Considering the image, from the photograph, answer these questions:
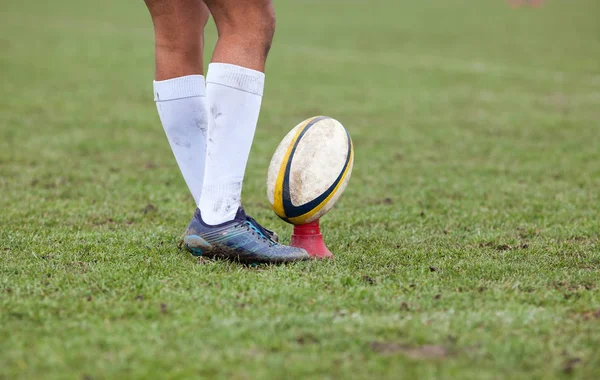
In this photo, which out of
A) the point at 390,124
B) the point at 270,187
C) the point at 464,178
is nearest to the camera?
the point at 270,187

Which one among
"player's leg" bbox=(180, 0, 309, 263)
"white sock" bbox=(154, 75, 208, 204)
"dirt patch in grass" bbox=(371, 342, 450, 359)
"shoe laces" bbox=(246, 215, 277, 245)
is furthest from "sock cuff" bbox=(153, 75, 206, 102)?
"dirt patch in grass" bbox=(371, 342, 450, 359)

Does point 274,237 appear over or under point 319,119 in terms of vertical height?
under

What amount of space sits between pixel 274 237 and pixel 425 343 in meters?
1.26

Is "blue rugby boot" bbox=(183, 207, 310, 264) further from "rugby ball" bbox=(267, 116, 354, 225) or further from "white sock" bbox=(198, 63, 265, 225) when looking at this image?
"rugby ball" bbox=(267, 116, 354, 225)

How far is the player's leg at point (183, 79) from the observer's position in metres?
3.28

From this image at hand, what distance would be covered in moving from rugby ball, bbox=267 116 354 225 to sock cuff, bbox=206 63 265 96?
389mm

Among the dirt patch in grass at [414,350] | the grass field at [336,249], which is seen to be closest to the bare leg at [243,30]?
the grass field at [336,249]

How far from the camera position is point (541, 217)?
4.37 meters

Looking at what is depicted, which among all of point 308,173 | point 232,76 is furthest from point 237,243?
point 232,76

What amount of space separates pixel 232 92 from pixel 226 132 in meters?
0.17

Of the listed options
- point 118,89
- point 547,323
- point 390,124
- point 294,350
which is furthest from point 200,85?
point 118,89

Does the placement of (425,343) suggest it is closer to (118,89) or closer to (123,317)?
(123,317)

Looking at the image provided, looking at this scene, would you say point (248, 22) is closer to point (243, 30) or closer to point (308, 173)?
point (243, 30)

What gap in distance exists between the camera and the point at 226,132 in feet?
10.2
